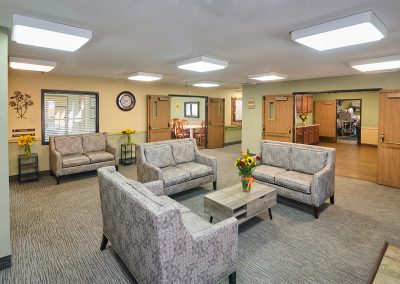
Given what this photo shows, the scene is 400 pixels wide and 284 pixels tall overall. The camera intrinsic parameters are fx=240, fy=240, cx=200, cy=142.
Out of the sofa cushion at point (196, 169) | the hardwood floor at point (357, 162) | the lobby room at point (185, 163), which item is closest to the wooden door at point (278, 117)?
the lobby room at point (185, 163)

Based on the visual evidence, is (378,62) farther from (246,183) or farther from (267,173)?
(246,183)

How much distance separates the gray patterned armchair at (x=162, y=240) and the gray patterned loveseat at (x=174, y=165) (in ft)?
5.44

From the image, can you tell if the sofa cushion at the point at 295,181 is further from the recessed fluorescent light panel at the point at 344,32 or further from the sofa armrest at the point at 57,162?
the sofa armrest at the point at 57,162

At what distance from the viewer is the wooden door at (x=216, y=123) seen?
30.1 feet

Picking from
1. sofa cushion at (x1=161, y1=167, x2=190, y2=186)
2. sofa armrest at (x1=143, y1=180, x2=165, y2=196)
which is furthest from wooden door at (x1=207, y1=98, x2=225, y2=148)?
sofa armrest at (x1=143, y1=180, x2=165, y2=196)

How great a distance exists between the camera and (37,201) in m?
4.00

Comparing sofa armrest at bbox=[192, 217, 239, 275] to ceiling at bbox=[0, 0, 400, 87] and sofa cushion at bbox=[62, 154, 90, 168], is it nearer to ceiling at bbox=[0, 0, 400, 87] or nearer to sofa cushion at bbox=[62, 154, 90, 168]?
ceiling at bbox=[0, 0, 400, 87]

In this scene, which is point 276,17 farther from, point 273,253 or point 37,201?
point 37,201

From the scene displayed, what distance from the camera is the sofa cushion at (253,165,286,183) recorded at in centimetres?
395

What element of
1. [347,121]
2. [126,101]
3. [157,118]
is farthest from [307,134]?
[126,101]

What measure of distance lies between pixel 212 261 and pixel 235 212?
99cm

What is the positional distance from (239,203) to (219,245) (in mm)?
994

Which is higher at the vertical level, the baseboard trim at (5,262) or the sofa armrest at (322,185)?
the sofa armrest at (322,185)

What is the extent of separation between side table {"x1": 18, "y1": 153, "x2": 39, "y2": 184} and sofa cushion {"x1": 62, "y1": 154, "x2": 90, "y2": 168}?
2.08 ft
